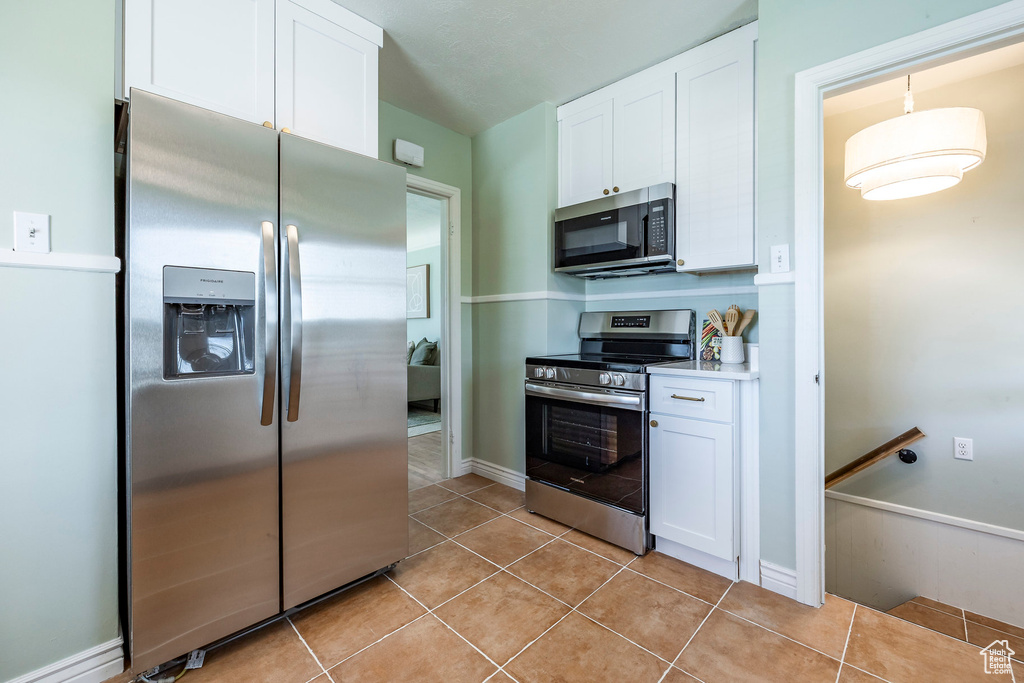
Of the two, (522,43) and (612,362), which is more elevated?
(522,43)

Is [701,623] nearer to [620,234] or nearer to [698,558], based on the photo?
[698,558]

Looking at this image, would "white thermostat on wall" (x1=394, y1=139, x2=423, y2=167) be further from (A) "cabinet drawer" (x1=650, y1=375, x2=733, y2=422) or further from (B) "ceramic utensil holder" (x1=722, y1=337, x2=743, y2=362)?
(B) "ceramic utensil holder" (x1=722, y1=337, x2=743, y2=362)

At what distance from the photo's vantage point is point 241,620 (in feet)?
4.85

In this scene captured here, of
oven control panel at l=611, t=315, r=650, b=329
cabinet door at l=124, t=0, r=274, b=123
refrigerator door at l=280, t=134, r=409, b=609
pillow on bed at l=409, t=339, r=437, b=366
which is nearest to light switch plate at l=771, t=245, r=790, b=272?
oven control panel at l=611, t=315, r=650, b=329

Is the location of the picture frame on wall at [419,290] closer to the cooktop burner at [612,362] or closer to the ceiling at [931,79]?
the cooktop burner at [612,362]

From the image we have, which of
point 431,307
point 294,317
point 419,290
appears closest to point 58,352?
point 294,317

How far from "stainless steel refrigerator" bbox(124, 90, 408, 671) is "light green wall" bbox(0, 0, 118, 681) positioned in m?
0.18

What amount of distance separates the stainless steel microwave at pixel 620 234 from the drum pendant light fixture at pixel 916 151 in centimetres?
84

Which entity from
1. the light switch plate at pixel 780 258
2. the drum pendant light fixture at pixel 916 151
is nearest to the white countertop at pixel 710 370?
the light switch plate at pixel 780 258

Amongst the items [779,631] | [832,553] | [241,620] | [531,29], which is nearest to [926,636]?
[779,631]

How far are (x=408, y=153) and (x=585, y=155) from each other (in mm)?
1198

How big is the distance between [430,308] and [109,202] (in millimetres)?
5414

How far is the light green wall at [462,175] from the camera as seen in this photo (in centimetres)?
304

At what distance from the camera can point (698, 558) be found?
2.02 metres
